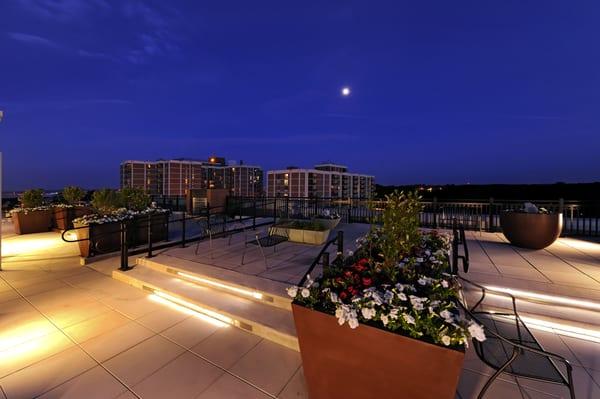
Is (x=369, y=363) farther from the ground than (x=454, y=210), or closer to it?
closer to it

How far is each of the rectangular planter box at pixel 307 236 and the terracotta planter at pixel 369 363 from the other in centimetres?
395

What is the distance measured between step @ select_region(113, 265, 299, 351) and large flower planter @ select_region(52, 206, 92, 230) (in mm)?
5694

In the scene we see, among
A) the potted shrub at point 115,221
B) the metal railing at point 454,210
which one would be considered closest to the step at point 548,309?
the metal railing at point 454,210

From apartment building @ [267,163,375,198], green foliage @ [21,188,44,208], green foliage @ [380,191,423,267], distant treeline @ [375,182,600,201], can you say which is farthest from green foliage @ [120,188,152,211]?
apartment building @ [267,163,375,198]

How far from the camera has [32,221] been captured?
771 cm

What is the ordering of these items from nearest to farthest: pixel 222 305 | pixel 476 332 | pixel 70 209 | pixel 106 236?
pixel 476 332
pixel 222 305
pixel 106 236
pixel 70 209

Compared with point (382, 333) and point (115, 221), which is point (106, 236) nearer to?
point (115, 221)

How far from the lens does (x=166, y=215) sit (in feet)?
→ 19.7

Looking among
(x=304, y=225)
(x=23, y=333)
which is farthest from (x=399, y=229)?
(x=23, y=333)

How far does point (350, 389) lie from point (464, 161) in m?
69.2

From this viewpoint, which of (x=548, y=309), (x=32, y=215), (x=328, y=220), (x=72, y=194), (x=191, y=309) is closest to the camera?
(x=548, y=309)

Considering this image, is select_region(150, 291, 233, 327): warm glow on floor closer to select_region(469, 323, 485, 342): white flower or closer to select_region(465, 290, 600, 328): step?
select_region(469, 323, 485, 342): white flower

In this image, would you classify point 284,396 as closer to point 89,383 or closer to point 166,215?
point 89,383

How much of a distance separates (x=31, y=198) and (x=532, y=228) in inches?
557
